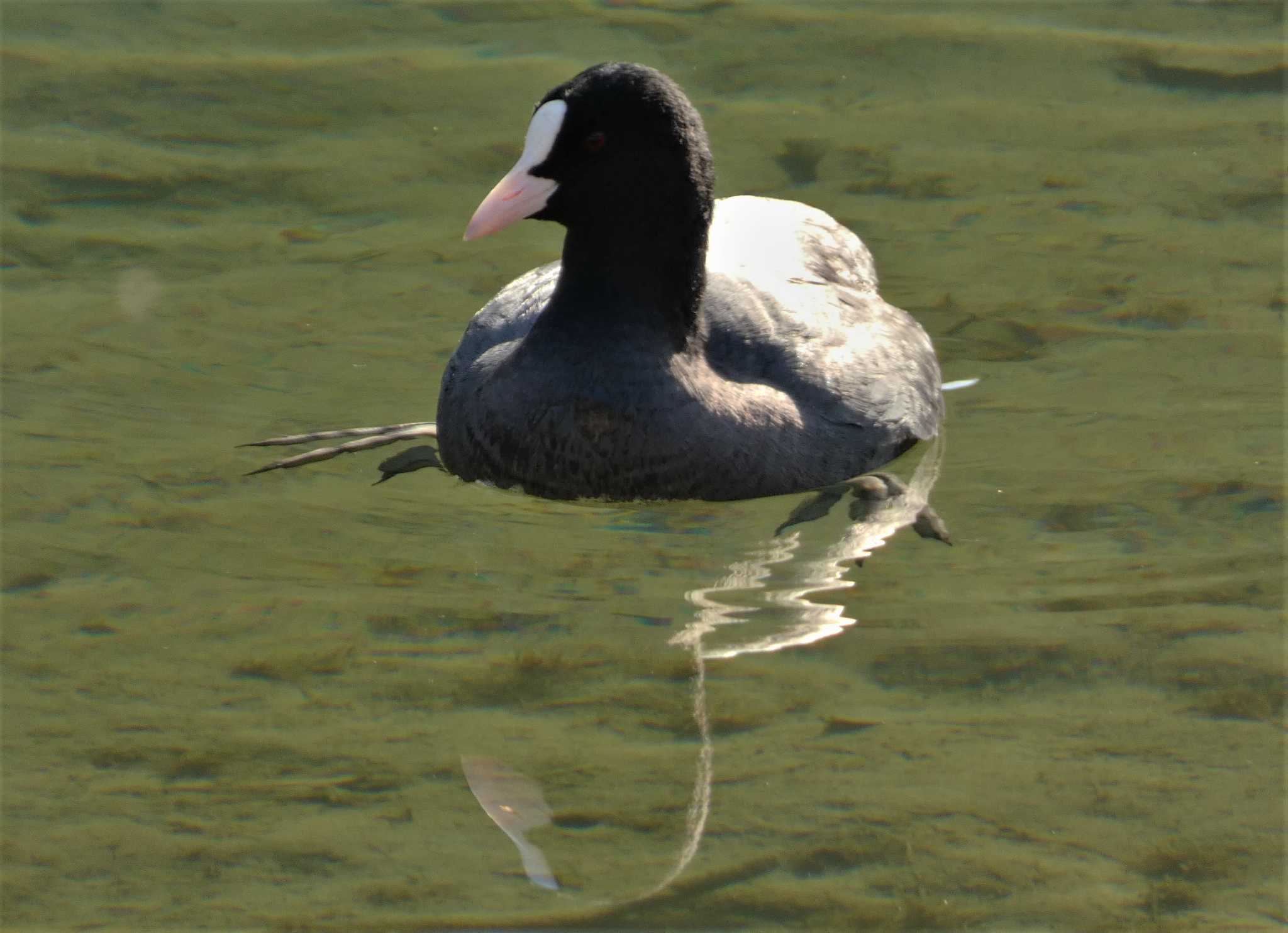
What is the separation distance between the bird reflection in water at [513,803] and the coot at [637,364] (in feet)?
4.62

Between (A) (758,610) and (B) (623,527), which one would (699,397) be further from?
(A) (758,610)

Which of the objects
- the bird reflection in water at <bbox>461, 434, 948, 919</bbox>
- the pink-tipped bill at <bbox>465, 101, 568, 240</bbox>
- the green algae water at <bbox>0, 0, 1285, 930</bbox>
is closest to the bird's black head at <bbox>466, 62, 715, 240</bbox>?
the pink-tipped bill at <bbox>465, 101, 568, 240</bbox>

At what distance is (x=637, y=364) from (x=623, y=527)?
0.47 metres

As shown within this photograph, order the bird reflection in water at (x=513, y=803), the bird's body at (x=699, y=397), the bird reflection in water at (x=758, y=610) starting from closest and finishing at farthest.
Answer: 1. the bird reflection in water at (x=513, y=803)
2. the bird reflection in water at (x=758, y=610)
3. the bird's body at (x=699, y=397)

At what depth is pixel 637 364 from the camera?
5.48 metres

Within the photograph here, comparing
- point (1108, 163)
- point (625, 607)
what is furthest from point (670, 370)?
point (1108, 163)

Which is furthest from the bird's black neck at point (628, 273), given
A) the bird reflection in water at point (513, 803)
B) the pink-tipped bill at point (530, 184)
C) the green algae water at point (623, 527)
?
the bird reflection in water at point (513, 803)

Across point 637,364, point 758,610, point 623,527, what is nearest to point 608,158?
point 637,364

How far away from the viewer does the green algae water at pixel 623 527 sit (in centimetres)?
398

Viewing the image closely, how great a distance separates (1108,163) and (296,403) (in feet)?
12.4

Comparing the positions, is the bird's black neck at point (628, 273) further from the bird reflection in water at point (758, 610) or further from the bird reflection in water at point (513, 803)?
the bird reflection in water at point (513, 803)

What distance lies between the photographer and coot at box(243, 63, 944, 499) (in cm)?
541

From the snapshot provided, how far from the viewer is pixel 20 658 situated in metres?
4.76

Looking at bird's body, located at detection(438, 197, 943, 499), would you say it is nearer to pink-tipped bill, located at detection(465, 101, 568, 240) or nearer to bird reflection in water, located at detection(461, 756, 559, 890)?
pink-tipped bill, located at detection(465, 101, 568, 240)
